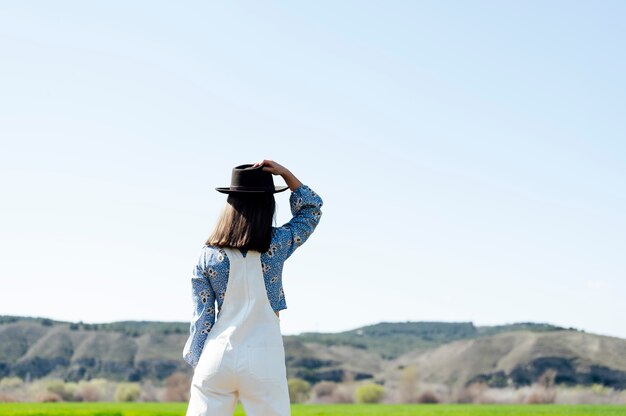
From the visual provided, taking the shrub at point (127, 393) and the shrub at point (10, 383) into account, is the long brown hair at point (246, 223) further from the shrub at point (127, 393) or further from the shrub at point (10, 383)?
the shrub at point (10, 383)

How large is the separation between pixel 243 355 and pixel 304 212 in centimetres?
94

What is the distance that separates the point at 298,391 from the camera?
5088 centimetres

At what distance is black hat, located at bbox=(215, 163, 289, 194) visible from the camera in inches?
210

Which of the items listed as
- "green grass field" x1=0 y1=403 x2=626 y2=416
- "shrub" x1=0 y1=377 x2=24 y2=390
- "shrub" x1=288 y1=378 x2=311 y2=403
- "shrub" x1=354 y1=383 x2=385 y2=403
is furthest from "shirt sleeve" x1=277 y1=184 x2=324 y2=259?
"shrub" x1=0 y1=377 x2=24 y2=390

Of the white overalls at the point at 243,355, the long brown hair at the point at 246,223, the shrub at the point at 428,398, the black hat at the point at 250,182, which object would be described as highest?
the black hat at the point at 250,182

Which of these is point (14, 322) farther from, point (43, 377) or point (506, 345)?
point (506, 345)

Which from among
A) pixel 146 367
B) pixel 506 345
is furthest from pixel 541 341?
pixel 146 367

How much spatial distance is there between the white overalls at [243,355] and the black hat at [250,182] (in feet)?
1.12

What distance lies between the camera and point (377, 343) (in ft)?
245

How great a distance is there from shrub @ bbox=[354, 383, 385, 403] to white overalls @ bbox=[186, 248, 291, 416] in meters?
42.2

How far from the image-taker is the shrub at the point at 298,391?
4942 cm

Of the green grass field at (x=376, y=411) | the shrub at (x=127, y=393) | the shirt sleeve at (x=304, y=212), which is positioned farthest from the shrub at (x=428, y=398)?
the shirt sleeve at (x=304, y=212)

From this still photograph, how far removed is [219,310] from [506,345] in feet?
185

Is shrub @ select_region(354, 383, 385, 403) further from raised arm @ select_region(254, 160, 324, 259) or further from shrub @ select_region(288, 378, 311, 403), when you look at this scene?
raised arm @ select_region(254, 160, 324, 259)
